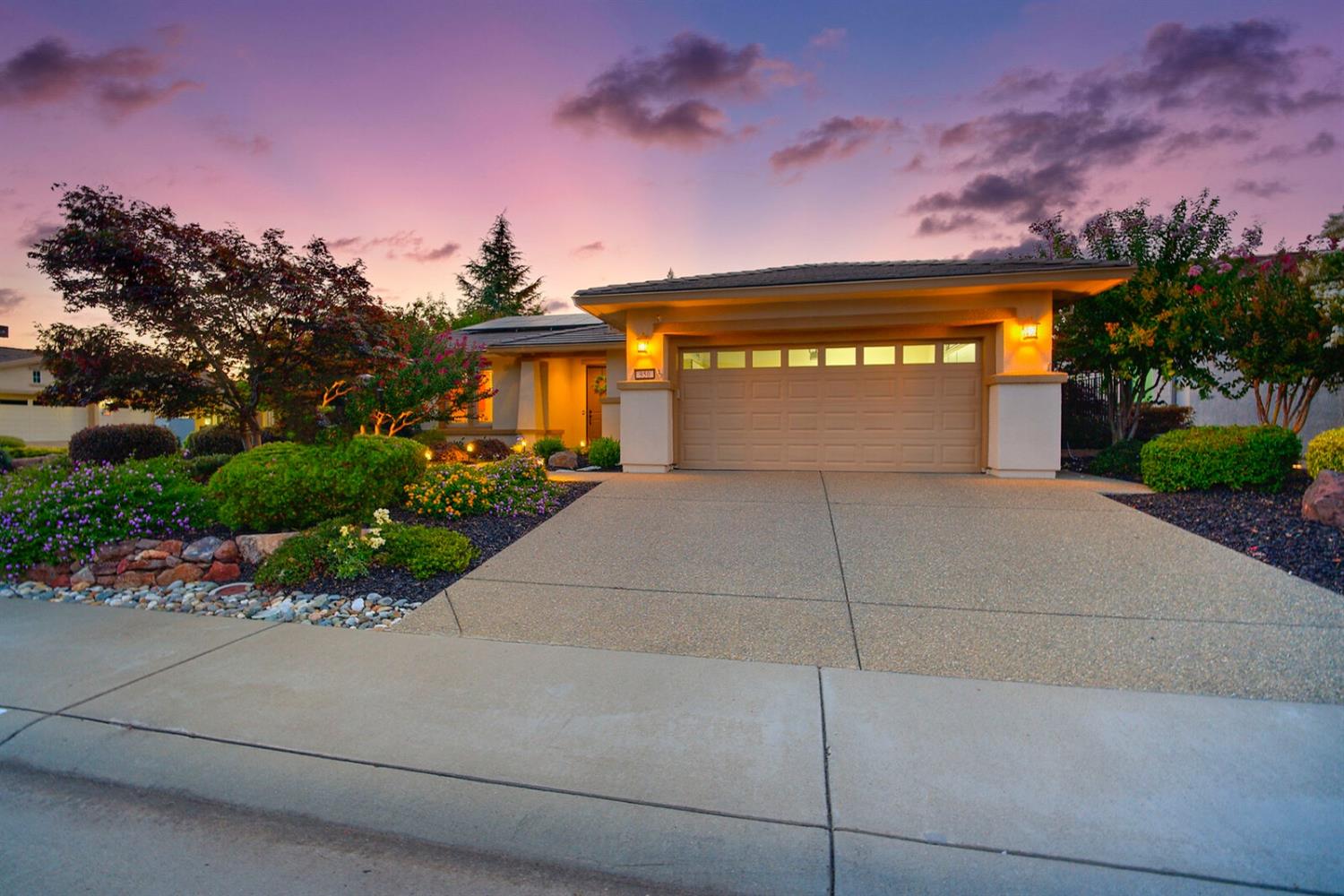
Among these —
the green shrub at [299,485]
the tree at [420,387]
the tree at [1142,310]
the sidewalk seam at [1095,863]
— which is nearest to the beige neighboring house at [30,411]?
the tree at [420,387]

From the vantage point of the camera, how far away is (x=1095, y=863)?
2307 millimetres

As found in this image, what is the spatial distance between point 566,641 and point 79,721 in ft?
8.59

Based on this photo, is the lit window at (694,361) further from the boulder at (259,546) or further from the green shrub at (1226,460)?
the boulder at (259,546)

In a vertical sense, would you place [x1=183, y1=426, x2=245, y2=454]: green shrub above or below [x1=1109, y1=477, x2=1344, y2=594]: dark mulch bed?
above

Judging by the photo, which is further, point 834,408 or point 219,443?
point 219,443

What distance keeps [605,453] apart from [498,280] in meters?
31.0

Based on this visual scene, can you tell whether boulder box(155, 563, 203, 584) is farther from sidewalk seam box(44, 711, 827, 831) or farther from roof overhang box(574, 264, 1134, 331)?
roof overhang box(574, 264, 1134, 331)

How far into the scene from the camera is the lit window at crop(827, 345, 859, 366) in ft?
37.7

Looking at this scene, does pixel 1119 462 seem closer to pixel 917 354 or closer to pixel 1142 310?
pixel 1142 310

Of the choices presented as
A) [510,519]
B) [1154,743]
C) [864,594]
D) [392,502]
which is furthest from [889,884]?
[392,502]

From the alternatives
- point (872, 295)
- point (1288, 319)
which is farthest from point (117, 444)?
point (1288, 319)

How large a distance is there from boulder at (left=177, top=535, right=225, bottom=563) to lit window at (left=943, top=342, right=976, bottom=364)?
34.9 ft

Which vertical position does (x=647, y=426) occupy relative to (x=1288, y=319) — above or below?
below

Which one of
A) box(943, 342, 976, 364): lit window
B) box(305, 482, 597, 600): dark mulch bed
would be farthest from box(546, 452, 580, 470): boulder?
box(943, 342, 976, 364): lit window
